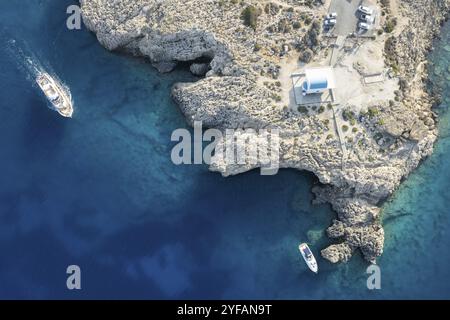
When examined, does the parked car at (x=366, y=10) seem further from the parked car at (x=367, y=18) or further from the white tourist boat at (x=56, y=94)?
the white tourist boat at (x=56, y=94)

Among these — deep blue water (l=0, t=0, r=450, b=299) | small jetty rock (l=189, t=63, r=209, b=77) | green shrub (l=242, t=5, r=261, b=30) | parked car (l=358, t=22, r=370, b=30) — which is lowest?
deep blue water (l=0, t=0, r=450, b=299)

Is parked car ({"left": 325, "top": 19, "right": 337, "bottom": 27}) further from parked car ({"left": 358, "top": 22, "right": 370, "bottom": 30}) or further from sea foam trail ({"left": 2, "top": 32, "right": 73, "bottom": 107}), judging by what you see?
sea foam trail ({"left": 2, "top": 32, "right": 73, "bottom": 107})

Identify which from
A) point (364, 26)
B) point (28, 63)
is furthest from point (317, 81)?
point (28, 63)

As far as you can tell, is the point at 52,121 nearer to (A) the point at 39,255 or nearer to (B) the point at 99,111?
(B) the point at 99,111

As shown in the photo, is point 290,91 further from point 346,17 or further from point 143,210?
point 143,210

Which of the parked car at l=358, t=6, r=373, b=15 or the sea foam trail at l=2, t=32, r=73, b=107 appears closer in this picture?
the parked car at l=358, t=6, r=373, b=15

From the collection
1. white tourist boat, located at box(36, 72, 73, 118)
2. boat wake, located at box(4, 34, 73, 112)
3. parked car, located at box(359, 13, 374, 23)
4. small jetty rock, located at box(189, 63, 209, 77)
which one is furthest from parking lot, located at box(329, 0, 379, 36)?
boat wake, located at box(4, 34, 73, 112)

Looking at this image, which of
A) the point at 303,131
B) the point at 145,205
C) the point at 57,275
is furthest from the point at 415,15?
the point at 57,275
